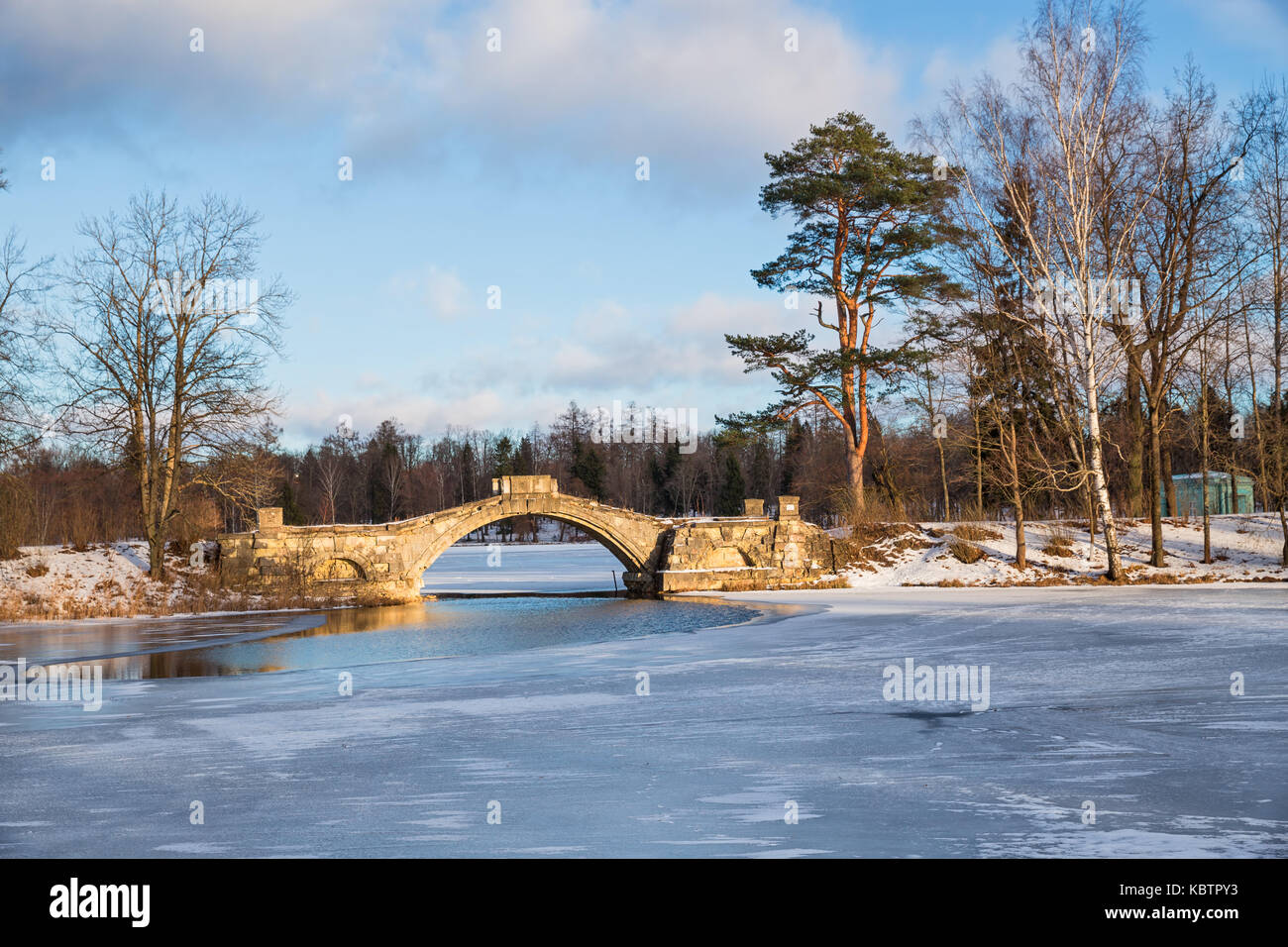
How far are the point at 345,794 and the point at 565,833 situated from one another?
202cm

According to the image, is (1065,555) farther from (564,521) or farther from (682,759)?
(682,759)

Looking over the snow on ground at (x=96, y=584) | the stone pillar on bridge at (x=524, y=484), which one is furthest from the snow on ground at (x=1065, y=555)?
the snow on ground at (x=96, y=584)

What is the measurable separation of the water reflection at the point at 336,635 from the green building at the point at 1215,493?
2330 cm

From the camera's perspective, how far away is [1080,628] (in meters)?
17.2

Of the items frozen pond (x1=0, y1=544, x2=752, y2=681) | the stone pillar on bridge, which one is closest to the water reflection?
frozen pond (x1=0, y1=544, x2=752, y2=681)

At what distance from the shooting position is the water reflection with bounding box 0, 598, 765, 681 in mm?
16562

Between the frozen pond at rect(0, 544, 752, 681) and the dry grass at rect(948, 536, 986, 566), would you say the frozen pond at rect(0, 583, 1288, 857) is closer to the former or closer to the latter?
the frozen pond at rect(0, 544, 752, 681)

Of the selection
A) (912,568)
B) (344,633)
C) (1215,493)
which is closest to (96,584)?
(344,633)

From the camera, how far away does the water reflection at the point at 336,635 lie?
1656 centimetres

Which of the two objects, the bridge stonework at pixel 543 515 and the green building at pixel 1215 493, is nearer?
the bridge stonework at pixel 543 515

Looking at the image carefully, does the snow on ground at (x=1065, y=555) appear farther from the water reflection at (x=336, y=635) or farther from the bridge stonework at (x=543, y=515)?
the water reflection at (x=336, y=635)

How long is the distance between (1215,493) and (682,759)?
4162cm
